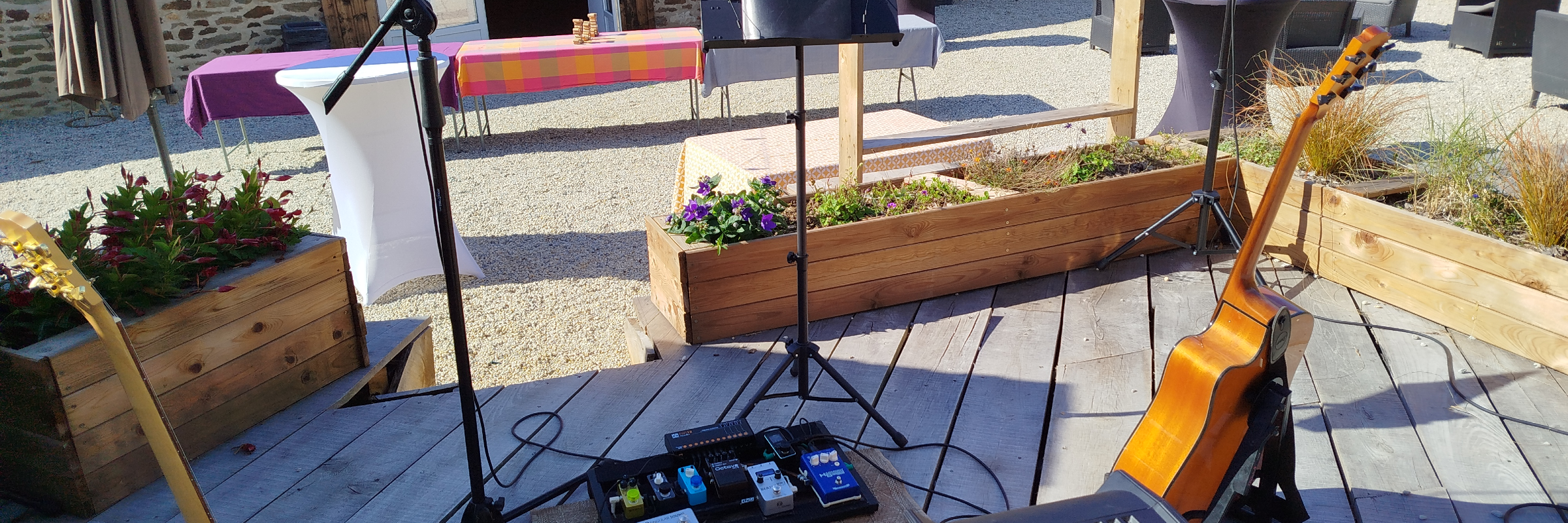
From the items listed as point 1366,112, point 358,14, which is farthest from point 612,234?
point 358,14

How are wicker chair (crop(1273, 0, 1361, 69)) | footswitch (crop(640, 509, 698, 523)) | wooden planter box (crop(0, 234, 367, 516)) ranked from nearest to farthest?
footswitch (crop(640, 509, 698, 523)), wooden planter box (crop(0, 234, 367, 516)), wicker chair (crop(1273, 0, 1361, 69))

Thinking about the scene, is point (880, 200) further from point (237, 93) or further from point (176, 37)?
point (176, 37)

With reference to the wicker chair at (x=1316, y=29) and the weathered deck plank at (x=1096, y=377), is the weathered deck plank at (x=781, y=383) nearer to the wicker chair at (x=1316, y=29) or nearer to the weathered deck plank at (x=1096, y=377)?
the weathered deck plank at (x=1096, y=377)

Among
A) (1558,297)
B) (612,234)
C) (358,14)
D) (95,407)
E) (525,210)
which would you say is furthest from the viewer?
(358,14)

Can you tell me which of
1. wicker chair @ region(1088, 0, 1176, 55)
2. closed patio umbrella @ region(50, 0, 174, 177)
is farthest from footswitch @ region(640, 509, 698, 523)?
wicker chair @ region(1088, 0, 1176, 55)

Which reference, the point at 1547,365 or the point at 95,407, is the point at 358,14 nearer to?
the point at 95,407

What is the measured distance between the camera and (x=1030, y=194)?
3061 millimetres

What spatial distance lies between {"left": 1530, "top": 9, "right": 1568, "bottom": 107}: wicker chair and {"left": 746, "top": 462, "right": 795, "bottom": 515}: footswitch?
626 cm

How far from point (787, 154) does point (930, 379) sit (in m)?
1.74

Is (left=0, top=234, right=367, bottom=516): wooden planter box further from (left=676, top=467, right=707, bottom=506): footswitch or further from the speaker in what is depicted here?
the speaker

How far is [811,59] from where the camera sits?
6.47 m

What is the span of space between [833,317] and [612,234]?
188 cm

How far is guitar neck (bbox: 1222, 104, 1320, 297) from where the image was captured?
5.82 feet

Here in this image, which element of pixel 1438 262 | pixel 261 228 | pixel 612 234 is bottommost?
pixel 612 234
